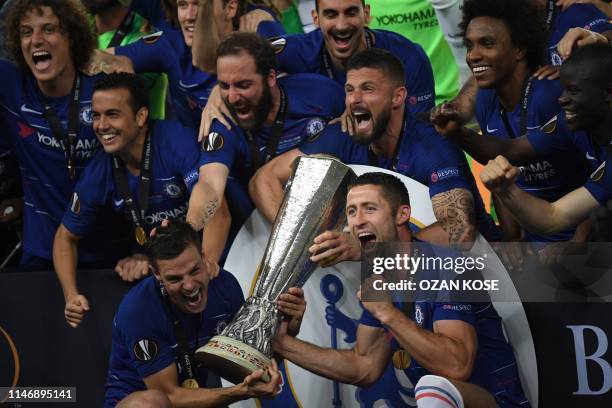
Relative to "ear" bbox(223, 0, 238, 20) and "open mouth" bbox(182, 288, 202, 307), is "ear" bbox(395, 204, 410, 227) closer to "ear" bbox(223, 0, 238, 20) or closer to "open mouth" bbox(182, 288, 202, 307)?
"open mouth" bbox(182, 288, 202, 307)

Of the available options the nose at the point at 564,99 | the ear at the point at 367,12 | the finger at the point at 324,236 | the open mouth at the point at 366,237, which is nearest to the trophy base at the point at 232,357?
the finger at the point at 324,236

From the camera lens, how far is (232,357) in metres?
5.50

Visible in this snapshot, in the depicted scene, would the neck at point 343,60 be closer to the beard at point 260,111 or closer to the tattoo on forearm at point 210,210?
the beard at point 260,111

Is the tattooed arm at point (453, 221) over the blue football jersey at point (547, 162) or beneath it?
beneath

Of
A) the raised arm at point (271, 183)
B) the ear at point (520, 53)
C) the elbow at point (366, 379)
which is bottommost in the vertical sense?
the elbow at point (366, 379)

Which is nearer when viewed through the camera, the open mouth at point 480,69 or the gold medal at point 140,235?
the open mouth at point 480,69

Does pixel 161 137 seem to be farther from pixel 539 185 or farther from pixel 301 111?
pixel 539 185

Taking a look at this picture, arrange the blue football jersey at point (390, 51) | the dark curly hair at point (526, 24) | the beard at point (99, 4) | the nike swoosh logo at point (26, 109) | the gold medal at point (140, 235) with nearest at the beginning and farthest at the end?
1. the dark curly hair at point (526, 24)
2. the blue football jersey at point (390, 51)
3. the gold medal at point (140, 235)
4. the nike swoosh logo at point (26, 109)
5. the beard at point (99, 4)

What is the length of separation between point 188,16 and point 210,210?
1122mm

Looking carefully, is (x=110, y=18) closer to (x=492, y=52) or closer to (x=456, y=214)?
(x=492, y=52)

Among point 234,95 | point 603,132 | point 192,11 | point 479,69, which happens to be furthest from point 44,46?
point 603,132

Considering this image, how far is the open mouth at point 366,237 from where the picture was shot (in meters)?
5.81

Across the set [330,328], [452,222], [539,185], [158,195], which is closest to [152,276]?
[158,195]

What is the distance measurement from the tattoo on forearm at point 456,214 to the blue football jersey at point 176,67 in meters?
1.44
